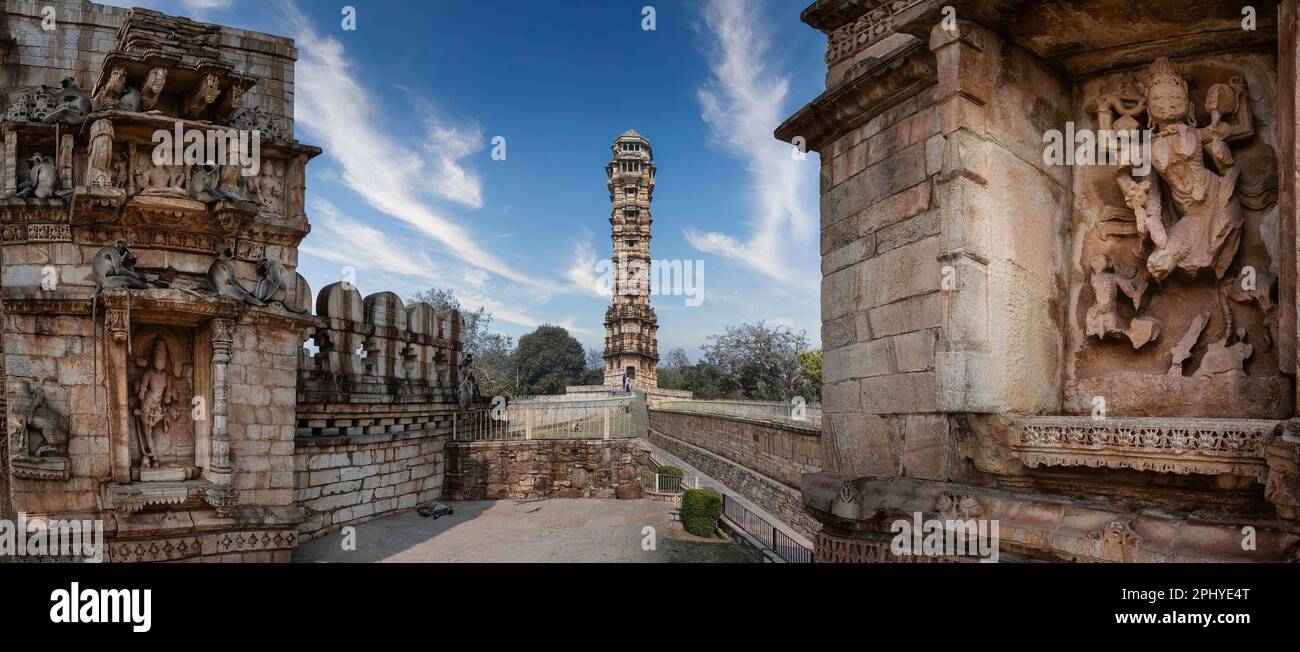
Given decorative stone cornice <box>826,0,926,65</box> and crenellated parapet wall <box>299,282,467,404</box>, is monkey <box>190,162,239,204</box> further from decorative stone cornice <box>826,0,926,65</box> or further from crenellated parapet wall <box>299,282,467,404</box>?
decorative stone cornice <box>826,0,926,65</box>

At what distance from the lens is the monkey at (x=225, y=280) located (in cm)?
912

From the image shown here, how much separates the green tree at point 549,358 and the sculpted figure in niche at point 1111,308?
2808 inches

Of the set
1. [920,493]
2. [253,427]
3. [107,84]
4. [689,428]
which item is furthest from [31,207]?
[689,428]

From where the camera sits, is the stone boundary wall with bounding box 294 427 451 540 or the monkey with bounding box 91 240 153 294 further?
the stone boundary wall with bounding box 294 427 451 540

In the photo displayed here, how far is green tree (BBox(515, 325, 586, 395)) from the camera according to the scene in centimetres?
7612

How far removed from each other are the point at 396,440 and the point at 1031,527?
12.4 metres

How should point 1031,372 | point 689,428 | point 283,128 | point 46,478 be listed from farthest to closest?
point 689,428
point 283,128
point 46,478
point 1031,372

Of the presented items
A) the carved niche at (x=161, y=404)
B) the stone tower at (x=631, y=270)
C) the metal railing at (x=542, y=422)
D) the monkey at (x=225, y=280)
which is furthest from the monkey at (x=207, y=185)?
the stone tower at (x=631, y=270)

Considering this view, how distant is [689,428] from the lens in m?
27.2

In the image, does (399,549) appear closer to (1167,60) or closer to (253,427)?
(253,427)

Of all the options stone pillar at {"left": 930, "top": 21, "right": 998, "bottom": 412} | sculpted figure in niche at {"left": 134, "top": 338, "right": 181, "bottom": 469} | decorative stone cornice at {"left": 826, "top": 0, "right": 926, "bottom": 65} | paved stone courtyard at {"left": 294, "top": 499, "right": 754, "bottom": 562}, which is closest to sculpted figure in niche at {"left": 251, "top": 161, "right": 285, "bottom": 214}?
sculpted figure in niche at {"left": 134, "top": 338, "right": 181, "bottom": 469}

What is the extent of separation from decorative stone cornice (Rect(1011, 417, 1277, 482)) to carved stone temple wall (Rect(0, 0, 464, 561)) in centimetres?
908

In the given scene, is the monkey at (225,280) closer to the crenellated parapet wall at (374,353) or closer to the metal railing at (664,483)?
the crenellated parapet wall at (374,353)

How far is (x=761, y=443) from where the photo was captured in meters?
18.7
